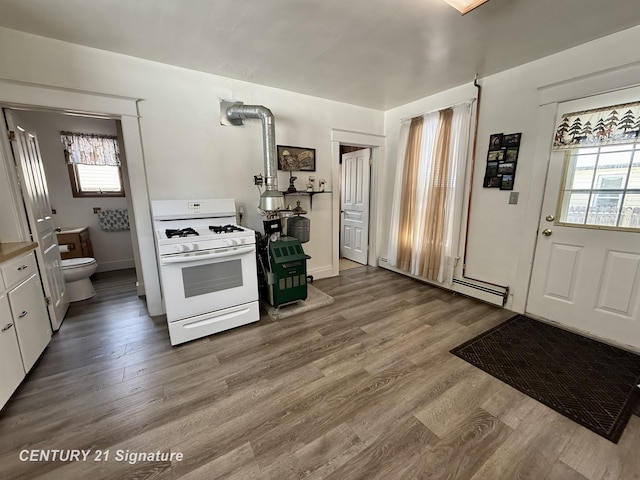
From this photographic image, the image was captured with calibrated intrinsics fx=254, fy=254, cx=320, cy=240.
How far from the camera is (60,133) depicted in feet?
12.3

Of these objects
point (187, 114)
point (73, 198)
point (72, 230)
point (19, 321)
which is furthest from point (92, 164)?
point (19, 321)

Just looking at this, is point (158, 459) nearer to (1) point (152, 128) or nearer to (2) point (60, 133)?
(1) point (152, 128)

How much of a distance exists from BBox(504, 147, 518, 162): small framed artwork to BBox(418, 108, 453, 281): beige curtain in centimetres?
59

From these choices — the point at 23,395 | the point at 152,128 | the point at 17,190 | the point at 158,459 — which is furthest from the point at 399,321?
the point at 17,190

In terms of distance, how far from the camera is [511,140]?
2645 mm

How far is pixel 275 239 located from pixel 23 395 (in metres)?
2.13

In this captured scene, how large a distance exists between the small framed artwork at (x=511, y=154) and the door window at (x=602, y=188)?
1.30 ft

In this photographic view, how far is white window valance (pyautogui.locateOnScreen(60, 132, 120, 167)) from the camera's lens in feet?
12.4

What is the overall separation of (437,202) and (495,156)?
770mm

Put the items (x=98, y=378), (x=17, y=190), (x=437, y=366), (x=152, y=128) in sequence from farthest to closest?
(x=152, y=128), (x=17, y=190), (x=437, y=366), (x=98, y=378)

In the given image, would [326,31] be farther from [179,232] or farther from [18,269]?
[18,269]

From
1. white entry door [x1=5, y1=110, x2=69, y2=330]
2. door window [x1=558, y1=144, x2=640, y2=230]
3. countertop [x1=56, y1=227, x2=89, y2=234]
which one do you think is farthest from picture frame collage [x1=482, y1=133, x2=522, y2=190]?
countertop [x1=56, y1=227, x2=89, y2=234]

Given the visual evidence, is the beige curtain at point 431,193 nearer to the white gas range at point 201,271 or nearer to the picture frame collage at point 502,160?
the picture frame collage at point 502,160

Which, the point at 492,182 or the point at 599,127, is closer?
the point at 599,127
